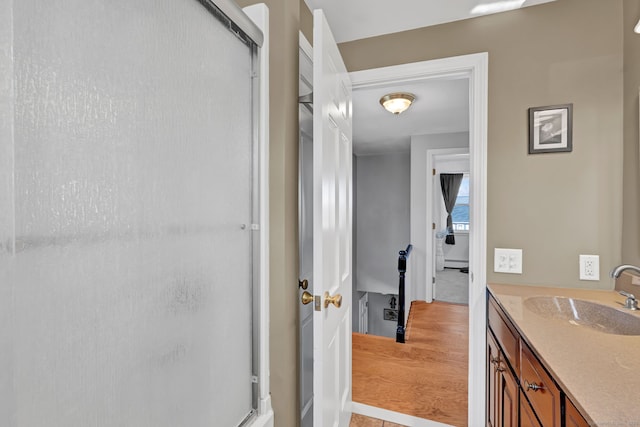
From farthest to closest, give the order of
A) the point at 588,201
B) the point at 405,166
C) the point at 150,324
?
the point at 405,166 < the point at 588,201 < the point at 150,324

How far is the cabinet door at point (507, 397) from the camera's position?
3.77 ft

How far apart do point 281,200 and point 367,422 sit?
163cm

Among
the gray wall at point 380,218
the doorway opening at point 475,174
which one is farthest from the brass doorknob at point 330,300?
the gray wall at point 380,218

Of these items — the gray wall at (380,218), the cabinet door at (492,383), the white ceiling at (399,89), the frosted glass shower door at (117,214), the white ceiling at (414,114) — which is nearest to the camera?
the frosted glass shower door at (117,214)

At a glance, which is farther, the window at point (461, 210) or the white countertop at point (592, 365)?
the window at point (461, 210)

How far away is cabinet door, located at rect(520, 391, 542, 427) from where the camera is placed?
0.94 m

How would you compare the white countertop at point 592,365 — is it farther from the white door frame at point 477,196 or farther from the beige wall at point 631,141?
the white door frame at point 477,196

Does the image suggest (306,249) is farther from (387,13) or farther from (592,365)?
(387,13)

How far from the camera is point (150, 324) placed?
747 millimetres

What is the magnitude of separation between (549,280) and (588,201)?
0.44m

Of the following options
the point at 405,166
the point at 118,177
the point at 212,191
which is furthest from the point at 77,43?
the point at 405,166

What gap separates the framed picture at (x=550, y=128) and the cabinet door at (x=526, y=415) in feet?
3.95

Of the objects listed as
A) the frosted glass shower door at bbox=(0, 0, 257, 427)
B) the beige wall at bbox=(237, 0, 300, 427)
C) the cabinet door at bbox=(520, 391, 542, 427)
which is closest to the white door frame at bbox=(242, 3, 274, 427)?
the beige wall at bbox=(237, 0, 300, 427)

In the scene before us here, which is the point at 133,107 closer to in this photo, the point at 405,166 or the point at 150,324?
the point at 150,324
